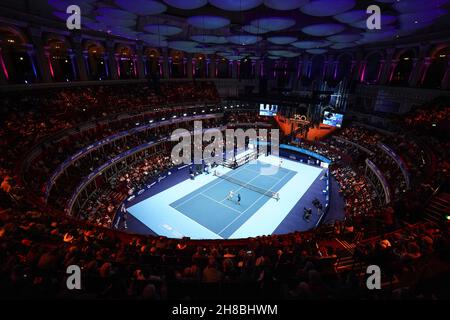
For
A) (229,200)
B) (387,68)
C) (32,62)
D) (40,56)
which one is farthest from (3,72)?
(387,68)

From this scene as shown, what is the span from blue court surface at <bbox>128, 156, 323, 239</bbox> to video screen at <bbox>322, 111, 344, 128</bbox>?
7.14m

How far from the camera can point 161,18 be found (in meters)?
18.8

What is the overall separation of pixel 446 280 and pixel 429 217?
20.6ft

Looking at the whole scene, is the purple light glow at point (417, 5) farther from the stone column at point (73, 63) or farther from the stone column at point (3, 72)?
the stone column at point (73, 63)

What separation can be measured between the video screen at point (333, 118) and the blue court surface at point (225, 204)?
23.4ft

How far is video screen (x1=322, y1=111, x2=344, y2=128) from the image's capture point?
1307 inches

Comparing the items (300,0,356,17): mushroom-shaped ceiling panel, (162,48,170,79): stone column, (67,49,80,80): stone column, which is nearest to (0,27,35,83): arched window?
(67,49,80,80): stone column

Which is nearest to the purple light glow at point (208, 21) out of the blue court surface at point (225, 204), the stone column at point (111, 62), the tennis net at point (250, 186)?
the blue court surface at point (225, 204)

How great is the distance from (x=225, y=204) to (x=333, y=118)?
20.9 m

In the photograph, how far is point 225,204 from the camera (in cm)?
2497

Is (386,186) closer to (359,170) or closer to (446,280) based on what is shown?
(359,170)

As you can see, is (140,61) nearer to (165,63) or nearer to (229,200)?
(165,63)

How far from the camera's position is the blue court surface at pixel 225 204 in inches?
827
